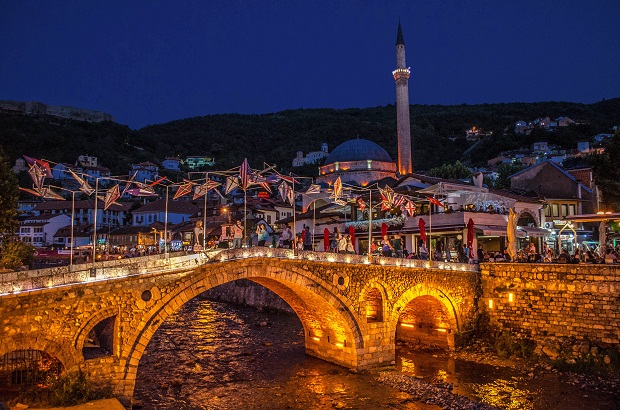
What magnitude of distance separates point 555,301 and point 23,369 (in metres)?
23.9

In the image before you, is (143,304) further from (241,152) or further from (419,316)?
(241,152)

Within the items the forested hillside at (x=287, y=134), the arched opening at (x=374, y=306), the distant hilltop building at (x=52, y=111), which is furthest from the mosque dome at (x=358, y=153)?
the distant hilltop building at (x=52, y=111)

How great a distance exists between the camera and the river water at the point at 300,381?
18812 mm

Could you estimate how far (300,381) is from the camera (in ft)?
71.1

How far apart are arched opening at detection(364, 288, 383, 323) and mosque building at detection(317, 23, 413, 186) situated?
38825 millimetres

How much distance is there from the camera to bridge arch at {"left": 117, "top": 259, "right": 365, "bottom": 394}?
16344 mm

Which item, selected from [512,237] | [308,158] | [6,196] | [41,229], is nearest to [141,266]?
[6,196]

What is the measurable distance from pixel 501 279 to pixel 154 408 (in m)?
19.1

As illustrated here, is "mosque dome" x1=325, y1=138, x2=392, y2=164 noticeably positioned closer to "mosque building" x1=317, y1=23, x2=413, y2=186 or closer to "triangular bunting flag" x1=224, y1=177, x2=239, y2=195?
"mosque building" x1=317, y1=23, x2=413, y2=186

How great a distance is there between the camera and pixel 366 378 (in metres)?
21.8

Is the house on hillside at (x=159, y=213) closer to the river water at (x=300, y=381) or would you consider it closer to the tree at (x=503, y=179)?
the tree at (x=503, y=179)

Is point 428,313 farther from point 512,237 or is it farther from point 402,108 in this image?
point 402,108

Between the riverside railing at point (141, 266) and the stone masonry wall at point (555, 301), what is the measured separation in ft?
19.4

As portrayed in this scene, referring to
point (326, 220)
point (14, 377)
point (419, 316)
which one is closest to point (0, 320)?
point (14, 377)
